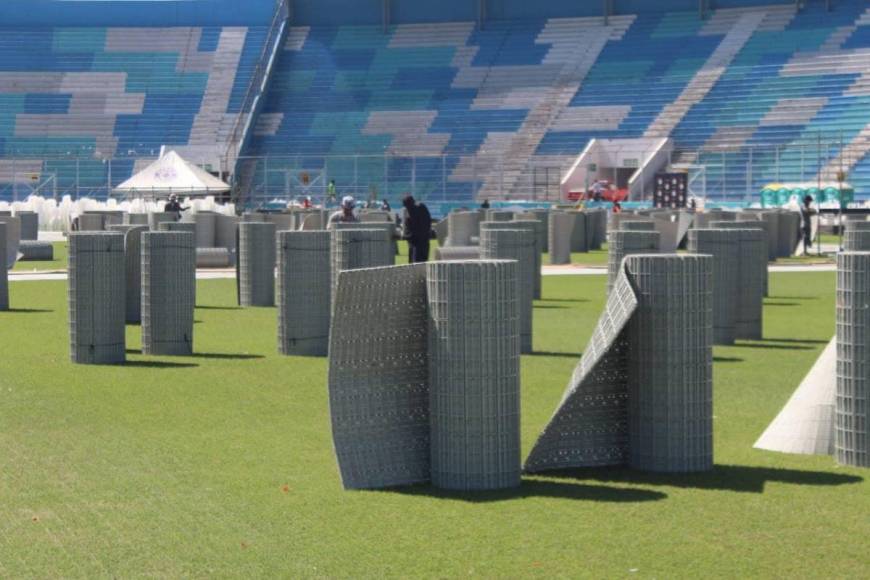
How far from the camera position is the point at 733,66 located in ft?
181

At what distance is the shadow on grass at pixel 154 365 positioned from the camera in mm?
13648

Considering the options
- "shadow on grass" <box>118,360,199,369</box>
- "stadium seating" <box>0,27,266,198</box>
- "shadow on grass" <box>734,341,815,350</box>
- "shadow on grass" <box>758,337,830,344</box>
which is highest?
"stadium seating" <box>0,27,266,198</box>

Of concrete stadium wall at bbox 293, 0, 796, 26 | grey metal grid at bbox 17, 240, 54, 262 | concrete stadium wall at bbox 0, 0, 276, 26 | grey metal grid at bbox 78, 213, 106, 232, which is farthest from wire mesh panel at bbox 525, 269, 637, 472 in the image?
concrete stadium wall at bbox 0, 0, 276, 26

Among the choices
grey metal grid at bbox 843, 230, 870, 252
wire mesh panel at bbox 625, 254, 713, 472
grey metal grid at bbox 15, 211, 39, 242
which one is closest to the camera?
wire mesh panel at bbox 625, 254, 713, 472

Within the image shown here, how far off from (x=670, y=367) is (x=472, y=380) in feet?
3.55

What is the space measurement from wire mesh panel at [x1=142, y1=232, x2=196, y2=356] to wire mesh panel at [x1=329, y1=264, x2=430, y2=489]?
670 centimetres

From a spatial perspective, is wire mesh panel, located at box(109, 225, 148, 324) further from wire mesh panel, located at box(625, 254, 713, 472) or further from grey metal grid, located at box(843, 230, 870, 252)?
wire mesh panel, located at box(625, 254, 713, 472)

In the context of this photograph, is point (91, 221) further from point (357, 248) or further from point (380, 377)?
point (380, 377)

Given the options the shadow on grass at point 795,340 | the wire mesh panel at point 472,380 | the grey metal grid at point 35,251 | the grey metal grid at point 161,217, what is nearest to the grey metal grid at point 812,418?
the wire mesh panel at point 472,380

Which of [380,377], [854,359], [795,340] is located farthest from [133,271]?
[854,359]

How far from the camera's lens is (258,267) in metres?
20.6

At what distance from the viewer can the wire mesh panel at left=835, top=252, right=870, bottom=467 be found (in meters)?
8.39

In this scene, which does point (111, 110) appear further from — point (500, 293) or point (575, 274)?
point (500, 293)

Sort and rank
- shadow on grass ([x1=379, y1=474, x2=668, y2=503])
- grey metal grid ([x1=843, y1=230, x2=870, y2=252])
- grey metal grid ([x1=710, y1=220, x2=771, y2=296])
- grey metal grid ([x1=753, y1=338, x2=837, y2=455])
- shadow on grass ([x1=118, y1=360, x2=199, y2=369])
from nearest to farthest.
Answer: shadow on grass ([x1=379, y1=474, x2=668, y2=503]) → grey metal grid ([x1=753, y1=338, x2=837, y2=455]) → shadow on grass ([x1=118, y1=360, x2=199, y2=369]) → grey metal grid ([x1=710, y1=220, x2=771, y2=296]) → grey metal grid ([x1=843, y1=230, x2=870, y2=252])
